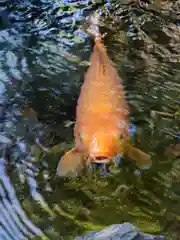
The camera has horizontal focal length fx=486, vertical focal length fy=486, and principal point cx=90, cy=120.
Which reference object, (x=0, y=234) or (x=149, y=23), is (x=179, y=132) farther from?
(x=149, y=23)

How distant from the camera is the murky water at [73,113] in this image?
4000mm

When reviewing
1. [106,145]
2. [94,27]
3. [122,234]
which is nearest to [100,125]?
[106,145]

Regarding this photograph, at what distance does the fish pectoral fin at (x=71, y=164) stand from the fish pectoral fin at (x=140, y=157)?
464mm

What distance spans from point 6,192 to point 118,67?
2.52m

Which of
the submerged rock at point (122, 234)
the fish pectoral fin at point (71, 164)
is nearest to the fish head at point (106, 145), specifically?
the fish pectoral fin at point (71, 164)

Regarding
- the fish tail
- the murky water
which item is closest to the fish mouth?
the murky water

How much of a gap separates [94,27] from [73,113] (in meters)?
2.05

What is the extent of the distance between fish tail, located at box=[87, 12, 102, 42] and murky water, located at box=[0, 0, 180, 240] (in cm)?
12

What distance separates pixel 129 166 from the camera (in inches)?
178

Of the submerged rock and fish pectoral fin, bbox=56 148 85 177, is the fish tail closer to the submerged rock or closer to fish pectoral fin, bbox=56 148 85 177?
fish pectoral fin, bbox=56 148 85 177

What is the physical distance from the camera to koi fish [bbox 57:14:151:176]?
4410 mm

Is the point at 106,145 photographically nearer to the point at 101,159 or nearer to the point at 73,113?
the point at 101,159

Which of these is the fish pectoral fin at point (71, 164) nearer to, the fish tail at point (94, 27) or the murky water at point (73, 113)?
the murky water at point (73, 113)

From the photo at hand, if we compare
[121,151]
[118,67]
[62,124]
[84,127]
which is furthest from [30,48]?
[121,151]
